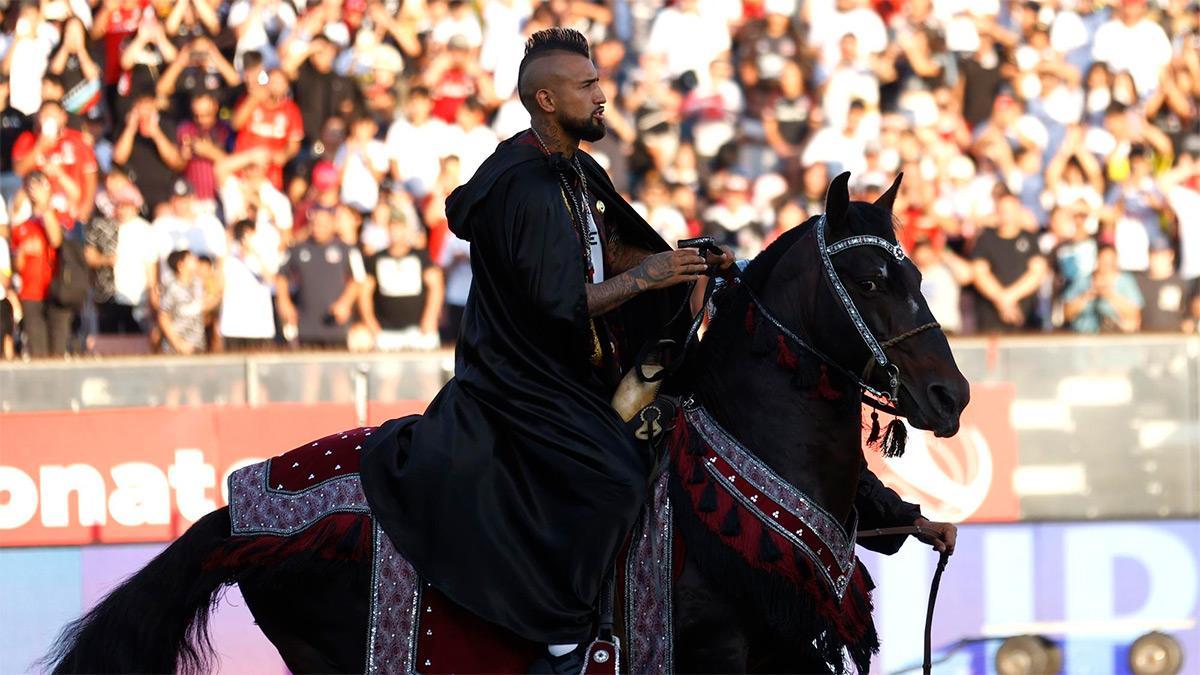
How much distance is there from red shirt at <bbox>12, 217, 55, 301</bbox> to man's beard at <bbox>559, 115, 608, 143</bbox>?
659 cm

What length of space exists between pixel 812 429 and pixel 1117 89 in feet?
26.6

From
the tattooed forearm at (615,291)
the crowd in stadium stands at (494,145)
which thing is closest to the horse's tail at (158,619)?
the tattooed forearm at (615,291)

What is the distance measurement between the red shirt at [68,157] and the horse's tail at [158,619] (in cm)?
632

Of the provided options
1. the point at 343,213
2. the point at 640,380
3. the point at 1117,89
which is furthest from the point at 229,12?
the point at 640,380

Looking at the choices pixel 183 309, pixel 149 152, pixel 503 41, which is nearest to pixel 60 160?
pixel 149 152

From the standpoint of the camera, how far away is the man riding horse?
198 inches

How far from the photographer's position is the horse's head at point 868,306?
16.0 ft

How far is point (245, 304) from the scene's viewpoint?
10781mm

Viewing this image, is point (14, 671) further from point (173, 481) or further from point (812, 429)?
point (812, 429)

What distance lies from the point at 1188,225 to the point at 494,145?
15.2ft

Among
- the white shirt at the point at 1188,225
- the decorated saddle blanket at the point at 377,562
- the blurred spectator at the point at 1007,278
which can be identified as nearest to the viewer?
the decorated saddle blanket at the point at 377,562

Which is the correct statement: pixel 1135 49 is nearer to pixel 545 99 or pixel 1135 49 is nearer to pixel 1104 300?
pixel 1104 300

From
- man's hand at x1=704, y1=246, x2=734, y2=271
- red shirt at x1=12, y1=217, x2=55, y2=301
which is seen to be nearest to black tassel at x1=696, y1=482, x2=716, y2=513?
man's hand at x1=704, y1=246, x2=734, y2=271

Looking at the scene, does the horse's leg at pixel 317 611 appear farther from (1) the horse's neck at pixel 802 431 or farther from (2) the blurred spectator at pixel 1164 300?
(2) the blurred spectator at pixel 1164 300
